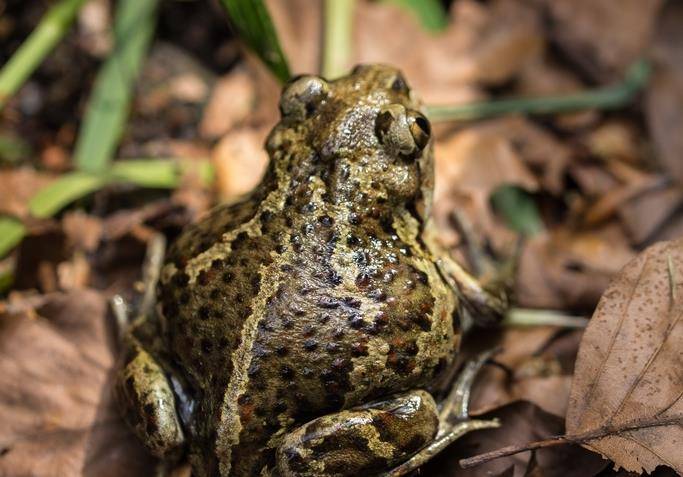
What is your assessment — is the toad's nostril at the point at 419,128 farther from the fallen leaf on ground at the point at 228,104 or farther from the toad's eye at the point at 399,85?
the fallen leaf on ground at the point at 228,104

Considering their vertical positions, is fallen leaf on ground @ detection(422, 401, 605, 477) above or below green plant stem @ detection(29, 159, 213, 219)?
below

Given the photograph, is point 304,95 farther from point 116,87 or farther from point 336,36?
point 116,87

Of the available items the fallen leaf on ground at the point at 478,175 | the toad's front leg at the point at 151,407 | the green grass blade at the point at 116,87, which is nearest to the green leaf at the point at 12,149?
the green grass blade at the point at 116,87

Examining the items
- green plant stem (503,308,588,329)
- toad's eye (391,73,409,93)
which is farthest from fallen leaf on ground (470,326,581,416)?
toad's eye (391,73,409,93)

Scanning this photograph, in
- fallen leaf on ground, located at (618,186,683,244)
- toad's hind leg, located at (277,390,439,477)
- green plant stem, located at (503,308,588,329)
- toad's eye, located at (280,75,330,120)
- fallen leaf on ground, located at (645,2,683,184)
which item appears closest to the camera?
toad's hind leg, located at (277,390,439,477)

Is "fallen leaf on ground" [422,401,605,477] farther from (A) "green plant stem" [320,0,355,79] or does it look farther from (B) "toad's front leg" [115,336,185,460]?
(A) "green plant stem" [320,0,355,79]

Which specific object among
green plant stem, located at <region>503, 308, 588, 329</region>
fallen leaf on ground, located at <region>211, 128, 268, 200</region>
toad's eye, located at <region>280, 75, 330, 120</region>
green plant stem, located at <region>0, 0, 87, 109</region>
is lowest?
green plant stem, located at <region>503, 308, 588, 329</region>

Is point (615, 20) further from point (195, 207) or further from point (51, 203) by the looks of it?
point (51, 203)
